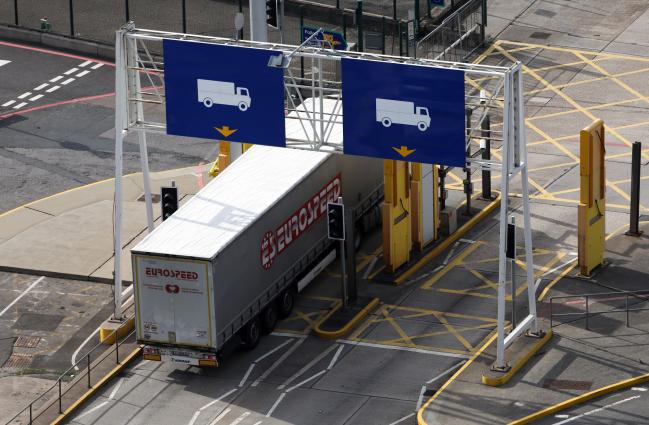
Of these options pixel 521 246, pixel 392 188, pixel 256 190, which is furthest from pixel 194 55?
pixel 521 246

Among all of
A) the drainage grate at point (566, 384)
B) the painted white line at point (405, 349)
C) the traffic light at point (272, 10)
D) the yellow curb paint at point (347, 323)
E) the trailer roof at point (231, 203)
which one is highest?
the traffic light at point (272, 10)

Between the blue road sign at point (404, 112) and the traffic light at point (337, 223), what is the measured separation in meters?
1.98

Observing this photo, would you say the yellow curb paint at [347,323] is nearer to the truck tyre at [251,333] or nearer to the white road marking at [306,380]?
the truck tyre at [251,333]

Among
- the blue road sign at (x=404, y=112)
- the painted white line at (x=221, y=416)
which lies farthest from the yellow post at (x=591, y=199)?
the painted white line at (x=221, y=416)

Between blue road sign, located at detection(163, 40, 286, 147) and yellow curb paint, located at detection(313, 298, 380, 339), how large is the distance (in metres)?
4.78

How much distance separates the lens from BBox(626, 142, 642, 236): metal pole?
151 feet

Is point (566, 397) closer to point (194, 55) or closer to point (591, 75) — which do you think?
point (194, 55)

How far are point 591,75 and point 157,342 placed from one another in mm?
25415

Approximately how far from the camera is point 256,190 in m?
43.1

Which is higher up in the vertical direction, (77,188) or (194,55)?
(194,55)

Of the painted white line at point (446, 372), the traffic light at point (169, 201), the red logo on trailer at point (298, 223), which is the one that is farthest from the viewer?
the traffic light at point (169, 201)

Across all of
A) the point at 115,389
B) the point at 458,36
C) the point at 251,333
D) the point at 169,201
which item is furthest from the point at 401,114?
the point at 458,36

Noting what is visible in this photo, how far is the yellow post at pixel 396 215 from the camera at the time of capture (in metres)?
44.9

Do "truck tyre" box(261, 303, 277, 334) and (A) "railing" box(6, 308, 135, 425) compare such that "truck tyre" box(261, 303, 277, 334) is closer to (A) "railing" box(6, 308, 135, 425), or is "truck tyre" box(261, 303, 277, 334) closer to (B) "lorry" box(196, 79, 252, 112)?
(A) "railing" box(6, 308, 135, 425)
